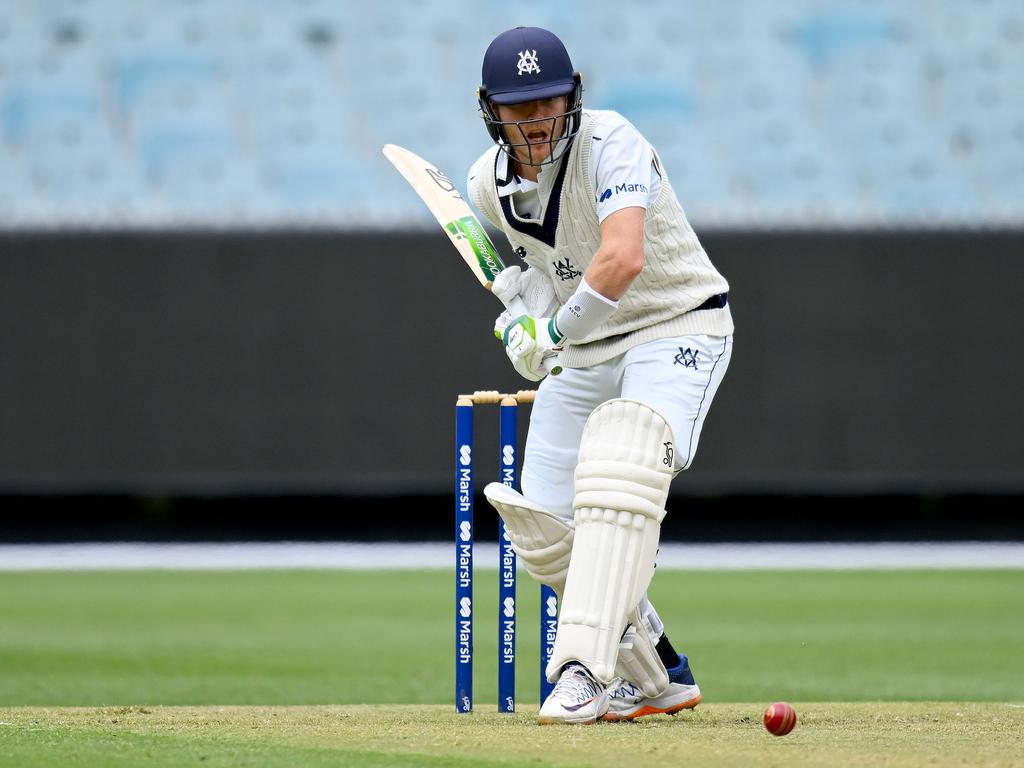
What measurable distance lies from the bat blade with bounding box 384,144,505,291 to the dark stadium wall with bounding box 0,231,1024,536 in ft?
17.1

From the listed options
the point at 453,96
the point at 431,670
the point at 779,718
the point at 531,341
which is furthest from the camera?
the point at 453,96

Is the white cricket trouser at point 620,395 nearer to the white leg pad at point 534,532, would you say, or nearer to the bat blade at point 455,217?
the white leg pad at point 534,532

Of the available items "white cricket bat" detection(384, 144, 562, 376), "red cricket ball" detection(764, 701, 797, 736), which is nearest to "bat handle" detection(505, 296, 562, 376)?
"white cricket bat" detection(384, 144, 562, 376)

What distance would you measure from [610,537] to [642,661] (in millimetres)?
461

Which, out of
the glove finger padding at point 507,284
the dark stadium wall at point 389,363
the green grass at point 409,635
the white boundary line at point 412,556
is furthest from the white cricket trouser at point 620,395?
the dark stadium wall at point 389,363

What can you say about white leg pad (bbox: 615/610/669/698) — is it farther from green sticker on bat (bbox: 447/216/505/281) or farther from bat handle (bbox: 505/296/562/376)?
green sticker on bat (bbox: 447/216/505/281)

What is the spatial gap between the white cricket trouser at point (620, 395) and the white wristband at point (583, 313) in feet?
0.64

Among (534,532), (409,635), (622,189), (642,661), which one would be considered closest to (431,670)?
(409,635)

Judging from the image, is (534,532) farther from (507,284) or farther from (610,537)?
(507,284)

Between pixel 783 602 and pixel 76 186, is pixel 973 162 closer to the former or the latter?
pixel 783 602

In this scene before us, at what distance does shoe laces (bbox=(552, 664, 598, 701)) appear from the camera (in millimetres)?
3195

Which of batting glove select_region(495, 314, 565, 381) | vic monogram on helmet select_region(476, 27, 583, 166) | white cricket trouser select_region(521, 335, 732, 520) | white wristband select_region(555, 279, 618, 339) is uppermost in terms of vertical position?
vic monogram on helmet select_region(476, 27, 583, 166)

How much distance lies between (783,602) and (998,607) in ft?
3.35

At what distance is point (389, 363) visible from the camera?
9.30 meters
